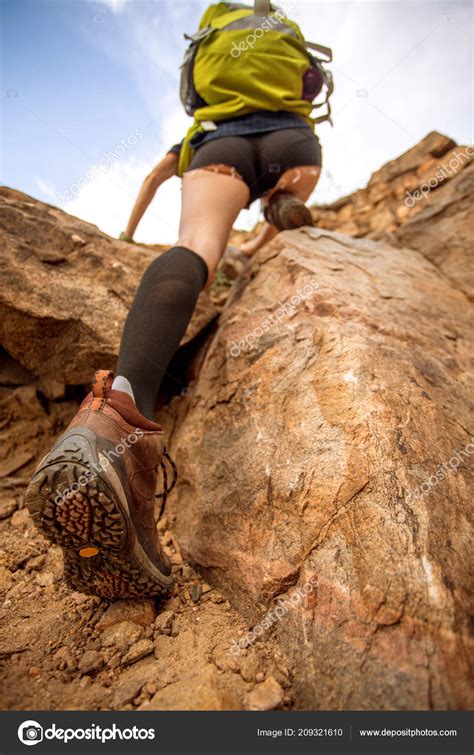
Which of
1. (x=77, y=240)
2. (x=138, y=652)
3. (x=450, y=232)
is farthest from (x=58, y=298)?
(x=450, y=232)

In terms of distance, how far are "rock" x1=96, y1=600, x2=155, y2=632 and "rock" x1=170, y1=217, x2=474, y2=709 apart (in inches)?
7.8

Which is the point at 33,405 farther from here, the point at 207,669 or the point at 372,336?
the point at 372,336

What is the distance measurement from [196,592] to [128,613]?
0.62 ft

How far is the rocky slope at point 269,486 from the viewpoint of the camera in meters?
0.75

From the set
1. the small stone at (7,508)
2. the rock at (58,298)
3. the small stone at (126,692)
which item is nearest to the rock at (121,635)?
the small stone at (126,692)

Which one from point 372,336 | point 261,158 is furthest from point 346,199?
point 372,336

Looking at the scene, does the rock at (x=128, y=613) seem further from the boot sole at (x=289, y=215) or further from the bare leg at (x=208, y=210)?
the boot sole at (x=289, y=215)

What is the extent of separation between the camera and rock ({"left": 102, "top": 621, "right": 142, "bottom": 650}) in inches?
35.5

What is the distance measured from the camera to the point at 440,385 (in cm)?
124

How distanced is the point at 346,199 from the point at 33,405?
5726mm

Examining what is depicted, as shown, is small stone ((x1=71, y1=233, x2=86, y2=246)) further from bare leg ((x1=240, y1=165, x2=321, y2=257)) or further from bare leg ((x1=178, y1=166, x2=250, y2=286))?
bare leg ((x1=240, y1=165, x2=321, y2=257))

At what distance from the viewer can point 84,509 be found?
77 cm

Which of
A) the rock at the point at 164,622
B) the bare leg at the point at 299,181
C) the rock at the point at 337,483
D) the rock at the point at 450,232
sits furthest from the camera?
the rock at the point at 450,232
